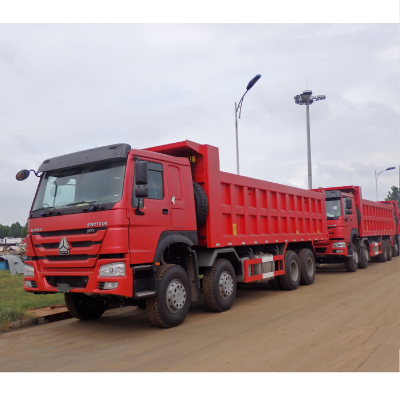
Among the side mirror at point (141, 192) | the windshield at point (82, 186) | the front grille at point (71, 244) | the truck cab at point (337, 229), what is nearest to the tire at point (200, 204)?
the side mirror at point (141, 192)

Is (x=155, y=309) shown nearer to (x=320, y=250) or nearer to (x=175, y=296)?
(x=175, y=296)

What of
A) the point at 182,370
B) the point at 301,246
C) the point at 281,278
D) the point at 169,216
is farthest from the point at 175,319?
the point at 301,246

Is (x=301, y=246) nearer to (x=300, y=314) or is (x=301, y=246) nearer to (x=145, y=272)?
(x=300, y=314)

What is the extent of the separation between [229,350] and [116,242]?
7.19 ft

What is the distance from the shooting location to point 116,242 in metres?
6.12

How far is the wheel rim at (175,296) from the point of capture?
273 inches

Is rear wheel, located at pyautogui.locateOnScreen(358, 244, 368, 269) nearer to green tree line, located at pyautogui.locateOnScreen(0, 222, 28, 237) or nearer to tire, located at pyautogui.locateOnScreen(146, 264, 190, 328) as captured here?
tire, located at pyautogui.locateOnScreen(146, 264, 190, 328)

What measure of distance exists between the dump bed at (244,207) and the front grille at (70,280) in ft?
8.33

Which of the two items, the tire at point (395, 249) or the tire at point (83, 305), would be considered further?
the tire at point (395, 249)

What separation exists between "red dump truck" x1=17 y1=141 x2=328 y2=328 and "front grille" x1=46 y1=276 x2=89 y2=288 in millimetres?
16

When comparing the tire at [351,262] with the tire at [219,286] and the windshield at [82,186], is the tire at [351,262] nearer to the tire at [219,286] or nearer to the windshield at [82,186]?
the tire at [219,286]

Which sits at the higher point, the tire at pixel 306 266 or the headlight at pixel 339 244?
the headlight at pixel 339 244

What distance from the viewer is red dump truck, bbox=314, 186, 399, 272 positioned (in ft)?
47.9

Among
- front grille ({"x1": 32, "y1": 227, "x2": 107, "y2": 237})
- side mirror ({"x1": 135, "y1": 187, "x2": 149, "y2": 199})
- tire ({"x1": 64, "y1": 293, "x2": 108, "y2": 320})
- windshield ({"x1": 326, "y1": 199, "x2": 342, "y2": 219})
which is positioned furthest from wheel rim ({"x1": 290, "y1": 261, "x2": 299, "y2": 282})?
front grille ({"x1": 32, "y1": 227, "x2": 107, "y2": 237})
